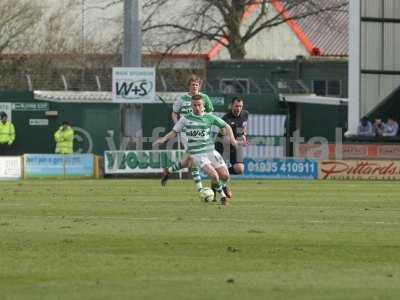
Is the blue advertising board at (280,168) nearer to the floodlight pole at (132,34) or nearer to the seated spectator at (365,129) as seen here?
the floodlight pole at (132,34)

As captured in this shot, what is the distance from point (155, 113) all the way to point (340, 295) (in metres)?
32.9

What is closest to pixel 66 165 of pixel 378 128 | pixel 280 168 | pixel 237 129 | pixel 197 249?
pixel 280 168

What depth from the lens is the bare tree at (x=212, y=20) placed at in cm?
5891

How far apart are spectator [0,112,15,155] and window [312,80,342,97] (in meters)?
15.4

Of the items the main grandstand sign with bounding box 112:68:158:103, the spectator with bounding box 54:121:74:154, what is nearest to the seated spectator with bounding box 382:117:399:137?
the main grandstand sign with bounding box 112:68:158:103

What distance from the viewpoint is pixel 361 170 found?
120 ft

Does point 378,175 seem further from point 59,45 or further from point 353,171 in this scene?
point 59,45

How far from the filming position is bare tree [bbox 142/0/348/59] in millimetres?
58906

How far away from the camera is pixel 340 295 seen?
1087 cm

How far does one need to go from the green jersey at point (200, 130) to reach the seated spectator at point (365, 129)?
21441 millimetres

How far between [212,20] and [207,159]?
129 feet

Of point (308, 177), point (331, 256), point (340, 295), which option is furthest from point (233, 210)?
point (308, 177)

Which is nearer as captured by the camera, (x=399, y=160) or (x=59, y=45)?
(x=399, y=160)

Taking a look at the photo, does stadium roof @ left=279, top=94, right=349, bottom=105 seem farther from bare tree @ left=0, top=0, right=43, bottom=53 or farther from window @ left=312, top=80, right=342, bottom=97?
bare tree @ left=0, top=0, right=43, bottom=53
